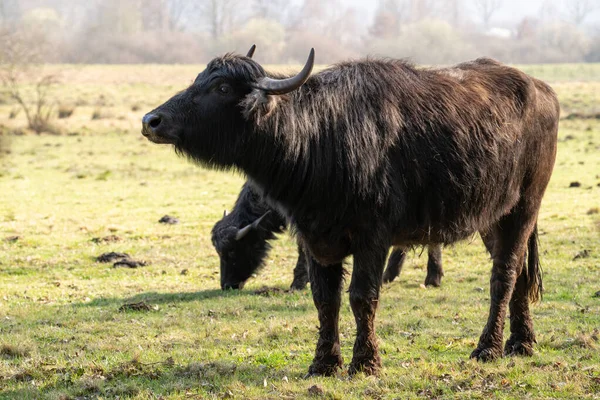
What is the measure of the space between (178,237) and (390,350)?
27.7 ft

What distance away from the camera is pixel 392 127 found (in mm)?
6391

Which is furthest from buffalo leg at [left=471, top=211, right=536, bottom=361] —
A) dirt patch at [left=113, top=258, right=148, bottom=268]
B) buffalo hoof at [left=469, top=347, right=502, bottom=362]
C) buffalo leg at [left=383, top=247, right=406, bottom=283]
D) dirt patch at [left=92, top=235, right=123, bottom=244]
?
dirt patch at [left=92, top=235, right=123, bottom=244]

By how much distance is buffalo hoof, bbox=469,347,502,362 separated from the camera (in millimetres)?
6980

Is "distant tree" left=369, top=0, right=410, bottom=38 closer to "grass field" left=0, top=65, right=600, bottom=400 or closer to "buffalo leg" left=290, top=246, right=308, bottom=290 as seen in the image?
"grass field" left=0, top=65, right=600, bottom=400

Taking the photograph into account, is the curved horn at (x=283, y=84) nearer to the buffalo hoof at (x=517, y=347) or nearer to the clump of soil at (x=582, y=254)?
the buffalo hoof at (x=517, y=347)

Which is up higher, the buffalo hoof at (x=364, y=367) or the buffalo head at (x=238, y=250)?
the buffalo hoof at (x=364, y=367)

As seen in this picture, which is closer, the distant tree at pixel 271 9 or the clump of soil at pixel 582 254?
the clump of soil at pixel 582 254

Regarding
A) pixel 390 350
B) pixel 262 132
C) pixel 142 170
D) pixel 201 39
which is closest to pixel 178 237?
pixel 390 350

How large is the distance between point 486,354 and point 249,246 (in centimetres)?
530

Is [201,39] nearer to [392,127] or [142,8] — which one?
[142,8]

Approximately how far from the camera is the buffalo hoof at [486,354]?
6.98 m

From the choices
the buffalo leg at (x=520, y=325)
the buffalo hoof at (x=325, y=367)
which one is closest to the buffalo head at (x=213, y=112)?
the buffalo hoof at (x=325, y=367)

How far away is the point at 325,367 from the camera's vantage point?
6602mm

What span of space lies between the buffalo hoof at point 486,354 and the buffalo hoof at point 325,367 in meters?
1.27
